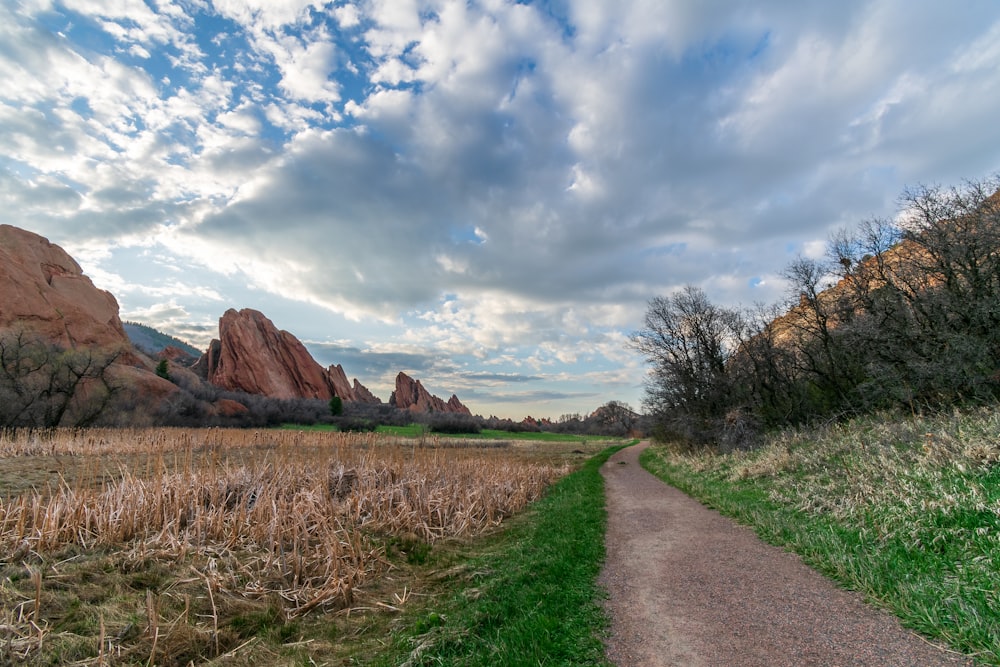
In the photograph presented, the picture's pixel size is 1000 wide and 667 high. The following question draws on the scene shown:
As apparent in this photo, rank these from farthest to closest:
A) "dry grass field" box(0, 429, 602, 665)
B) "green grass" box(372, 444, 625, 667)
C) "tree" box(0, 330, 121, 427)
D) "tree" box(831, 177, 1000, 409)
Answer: "tree" box(0, 330, 121, 427) → "tree" box(831, 177, 1000, 409) → "dry grass field" box(0, 429, 602, 665) → "green grass" box(372, 444, 625, 667)

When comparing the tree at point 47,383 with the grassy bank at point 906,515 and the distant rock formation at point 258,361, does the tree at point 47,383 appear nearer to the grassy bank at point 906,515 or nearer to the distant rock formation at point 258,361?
the grassy bank at point 906,515

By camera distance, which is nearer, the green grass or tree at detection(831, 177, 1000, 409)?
the green grass

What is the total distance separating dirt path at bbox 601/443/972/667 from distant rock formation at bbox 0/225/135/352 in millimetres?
49119

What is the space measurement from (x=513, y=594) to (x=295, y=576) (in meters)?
3.35

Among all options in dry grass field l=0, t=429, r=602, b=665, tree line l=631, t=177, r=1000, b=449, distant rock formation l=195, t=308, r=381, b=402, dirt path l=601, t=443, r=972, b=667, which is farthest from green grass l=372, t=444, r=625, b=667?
distant rock formation l=195, t=308, r=381, b=402

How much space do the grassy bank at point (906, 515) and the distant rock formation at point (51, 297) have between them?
50710 mm

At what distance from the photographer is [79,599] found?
5.50m

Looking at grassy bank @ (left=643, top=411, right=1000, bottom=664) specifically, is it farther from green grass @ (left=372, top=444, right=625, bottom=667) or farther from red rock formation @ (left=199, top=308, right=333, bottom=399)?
red rock formation @ (left=199, top=308, right=333, bottom=399)

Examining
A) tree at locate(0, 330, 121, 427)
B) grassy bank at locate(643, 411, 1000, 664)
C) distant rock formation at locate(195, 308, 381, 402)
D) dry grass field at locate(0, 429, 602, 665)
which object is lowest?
dry grass field at locate(0, 429, 602, 665)

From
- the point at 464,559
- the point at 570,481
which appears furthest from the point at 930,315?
the point at 464,559

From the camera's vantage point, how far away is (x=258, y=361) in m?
86.6

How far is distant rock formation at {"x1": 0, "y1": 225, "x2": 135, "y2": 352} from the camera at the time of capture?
4334 centimetres

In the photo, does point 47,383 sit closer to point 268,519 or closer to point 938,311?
point 268,519

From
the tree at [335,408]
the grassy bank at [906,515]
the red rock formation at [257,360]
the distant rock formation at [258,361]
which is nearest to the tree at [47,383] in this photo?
the grassy bank at [906,515]
